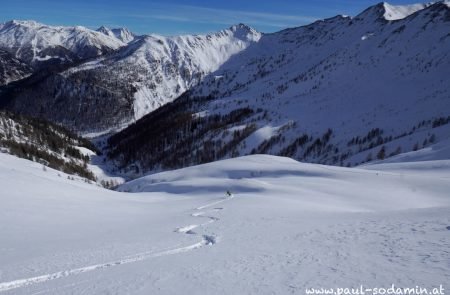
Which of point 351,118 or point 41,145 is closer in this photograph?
point 351,118

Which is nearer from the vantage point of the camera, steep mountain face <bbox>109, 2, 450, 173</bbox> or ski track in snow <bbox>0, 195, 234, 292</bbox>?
ski track in snow <bbox>0, 195, 234, 292</bbox>

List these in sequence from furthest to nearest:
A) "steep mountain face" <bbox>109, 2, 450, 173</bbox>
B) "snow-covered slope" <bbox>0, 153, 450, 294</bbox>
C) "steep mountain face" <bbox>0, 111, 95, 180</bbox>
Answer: "steep mountain face" <bbox>0, 111, 95, 180</bbox>
"steep mountain face" <bbox>109, 2, 450, 173</bbox>
"snow-covered slope" <bbox>0, 153, 450, 294</bbox>

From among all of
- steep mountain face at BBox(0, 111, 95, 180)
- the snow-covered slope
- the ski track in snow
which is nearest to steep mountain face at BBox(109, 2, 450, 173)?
steep mountain face at BBox(0, 111, 95, 180)

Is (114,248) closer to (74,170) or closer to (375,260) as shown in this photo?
(375,260)

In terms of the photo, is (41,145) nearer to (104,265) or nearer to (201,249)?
(201,249)

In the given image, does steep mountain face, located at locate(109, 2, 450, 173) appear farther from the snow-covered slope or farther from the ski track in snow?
the ski track in snow

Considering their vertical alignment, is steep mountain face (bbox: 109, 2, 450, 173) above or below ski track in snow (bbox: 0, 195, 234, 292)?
above

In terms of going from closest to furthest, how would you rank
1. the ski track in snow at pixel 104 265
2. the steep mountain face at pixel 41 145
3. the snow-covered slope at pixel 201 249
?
the snow-covered slope at pixel 201 249
the ski track in snow at pixel 104 265
the steep mountain face at pixel 41 145

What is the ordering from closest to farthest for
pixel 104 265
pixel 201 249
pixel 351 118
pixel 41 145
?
pixel 104 265
pixel 201 249
pixel 351 118
pixel 41 145

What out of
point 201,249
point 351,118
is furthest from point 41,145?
point 201,249

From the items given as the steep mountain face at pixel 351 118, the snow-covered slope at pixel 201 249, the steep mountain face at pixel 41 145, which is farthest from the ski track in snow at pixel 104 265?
the steep mountain face at pixel 41 145

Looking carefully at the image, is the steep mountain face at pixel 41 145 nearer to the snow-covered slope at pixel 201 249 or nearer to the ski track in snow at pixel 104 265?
the snow-covered slope at pixel 201 249

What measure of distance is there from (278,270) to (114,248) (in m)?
6.19

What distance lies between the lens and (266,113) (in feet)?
602
